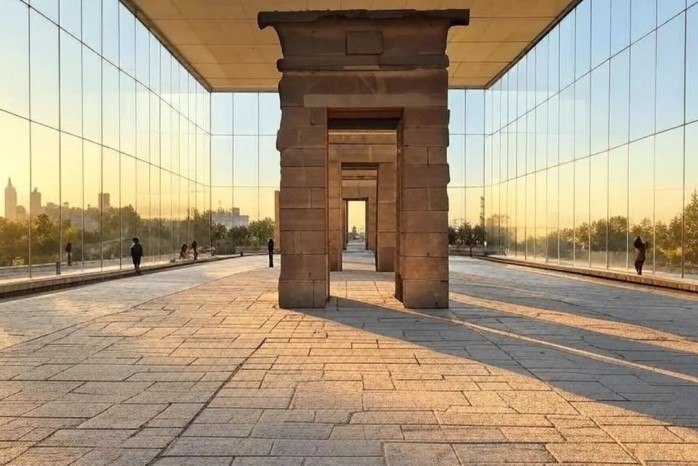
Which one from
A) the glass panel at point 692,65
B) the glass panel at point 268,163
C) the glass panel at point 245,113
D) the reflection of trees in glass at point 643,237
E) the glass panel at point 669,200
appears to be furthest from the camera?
the glass panel at point 268,163

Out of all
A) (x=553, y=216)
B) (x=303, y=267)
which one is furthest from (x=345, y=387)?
(x=553, y=216)

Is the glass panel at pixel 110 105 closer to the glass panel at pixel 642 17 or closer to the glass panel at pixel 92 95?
the glass panel at pixel 92 95

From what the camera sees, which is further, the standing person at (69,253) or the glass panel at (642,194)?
the glass panel at (642,194)

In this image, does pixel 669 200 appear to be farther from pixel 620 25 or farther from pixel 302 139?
pixel 302 139

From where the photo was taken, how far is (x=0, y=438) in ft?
15.1

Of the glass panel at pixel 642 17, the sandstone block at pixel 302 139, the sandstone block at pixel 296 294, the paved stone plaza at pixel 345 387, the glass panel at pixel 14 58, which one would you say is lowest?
the paved stone plaza at pixel 345 387

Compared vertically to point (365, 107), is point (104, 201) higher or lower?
lower

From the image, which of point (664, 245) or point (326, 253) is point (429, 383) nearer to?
point (326, 253)

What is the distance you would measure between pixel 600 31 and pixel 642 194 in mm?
7908

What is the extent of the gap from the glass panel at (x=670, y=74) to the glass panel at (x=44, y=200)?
69.2 ft

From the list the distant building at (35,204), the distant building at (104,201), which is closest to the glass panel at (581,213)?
the distant building at (104,201)

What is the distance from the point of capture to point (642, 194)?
75.7ft

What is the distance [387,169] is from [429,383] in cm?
1750

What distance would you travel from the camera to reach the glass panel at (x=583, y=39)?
2736cm
